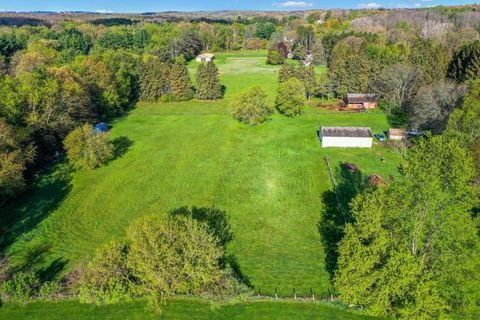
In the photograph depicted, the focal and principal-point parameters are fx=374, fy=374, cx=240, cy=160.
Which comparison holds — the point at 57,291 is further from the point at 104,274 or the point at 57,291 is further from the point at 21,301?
the point at 104,274

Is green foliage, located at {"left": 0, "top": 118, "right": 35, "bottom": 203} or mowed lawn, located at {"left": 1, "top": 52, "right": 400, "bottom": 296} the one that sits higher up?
green foliage, located at {"left": 0, "top": 118, "right": 35, "bottom": 203}

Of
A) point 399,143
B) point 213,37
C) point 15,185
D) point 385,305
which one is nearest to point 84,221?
point 15,185

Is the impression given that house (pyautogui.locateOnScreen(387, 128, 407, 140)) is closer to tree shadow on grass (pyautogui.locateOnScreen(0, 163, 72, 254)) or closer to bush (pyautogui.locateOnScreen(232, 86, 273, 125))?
bush (pyautogui.locateOnScreen(232, 86, 273, 125))

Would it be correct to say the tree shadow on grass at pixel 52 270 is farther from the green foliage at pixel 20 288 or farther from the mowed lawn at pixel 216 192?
the green foliage at pixel 20 288

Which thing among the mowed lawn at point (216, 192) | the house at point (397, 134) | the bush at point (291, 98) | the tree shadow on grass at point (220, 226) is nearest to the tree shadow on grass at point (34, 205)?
the mowed lawn at point (216, 192)

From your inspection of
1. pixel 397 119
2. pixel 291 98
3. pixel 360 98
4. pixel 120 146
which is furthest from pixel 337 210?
pixel 360 98

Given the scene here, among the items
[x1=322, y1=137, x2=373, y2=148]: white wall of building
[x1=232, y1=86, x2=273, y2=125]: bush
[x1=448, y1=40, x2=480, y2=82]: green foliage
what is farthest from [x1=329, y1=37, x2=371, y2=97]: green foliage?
[x1=322, y1=137, x2=373, y2=148]: white wall of building
